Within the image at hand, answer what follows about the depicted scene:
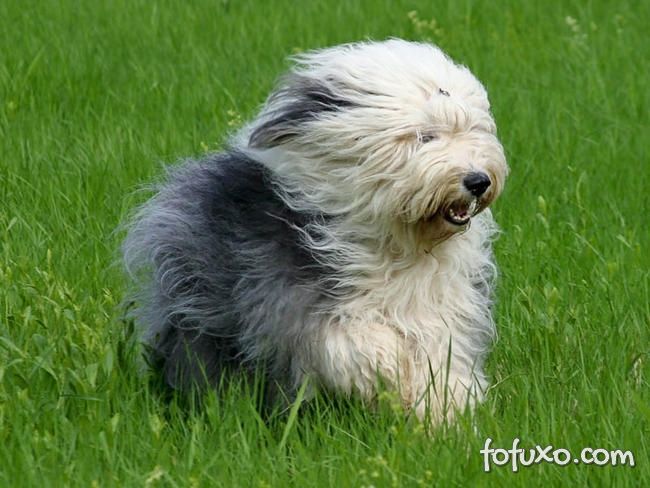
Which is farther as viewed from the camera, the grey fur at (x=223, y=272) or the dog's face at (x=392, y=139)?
the grey fur at (x=223, y=272)

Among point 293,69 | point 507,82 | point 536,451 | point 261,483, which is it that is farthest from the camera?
point 507,82

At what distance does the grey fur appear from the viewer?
4.82 meters

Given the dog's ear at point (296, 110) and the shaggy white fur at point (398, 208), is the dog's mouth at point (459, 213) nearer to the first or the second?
the shaggy white fur at point (398, 208)

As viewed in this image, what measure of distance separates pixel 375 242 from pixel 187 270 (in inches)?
25.0

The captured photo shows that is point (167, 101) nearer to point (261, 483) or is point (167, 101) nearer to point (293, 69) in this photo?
point (293, 69)

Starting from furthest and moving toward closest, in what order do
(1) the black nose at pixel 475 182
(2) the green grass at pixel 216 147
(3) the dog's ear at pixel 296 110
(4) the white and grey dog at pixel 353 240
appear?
(3) the dog's ear at pixel 296 110
(4) the white and grey dog at pixel 353 240
(1) the black nose at pixel 475 182
(2) the green grass at pixel 216 147

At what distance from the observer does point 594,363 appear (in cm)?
526

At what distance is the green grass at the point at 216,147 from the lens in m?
4.43

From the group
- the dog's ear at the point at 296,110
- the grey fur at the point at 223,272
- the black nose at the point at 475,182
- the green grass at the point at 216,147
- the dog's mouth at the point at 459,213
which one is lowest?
the green grass at the point at 216,147

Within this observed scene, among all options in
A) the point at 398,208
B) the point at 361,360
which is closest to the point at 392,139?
the point at 398,208

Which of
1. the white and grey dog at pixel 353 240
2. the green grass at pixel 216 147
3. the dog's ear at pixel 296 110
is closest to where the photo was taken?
the green grass at pixel 216 147

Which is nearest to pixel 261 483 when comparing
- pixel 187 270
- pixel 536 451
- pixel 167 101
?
pixel 536 451

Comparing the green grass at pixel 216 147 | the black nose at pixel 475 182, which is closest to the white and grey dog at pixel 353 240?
the black nose at pixel 475 182

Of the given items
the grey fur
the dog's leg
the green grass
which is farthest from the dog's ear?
the green grass
